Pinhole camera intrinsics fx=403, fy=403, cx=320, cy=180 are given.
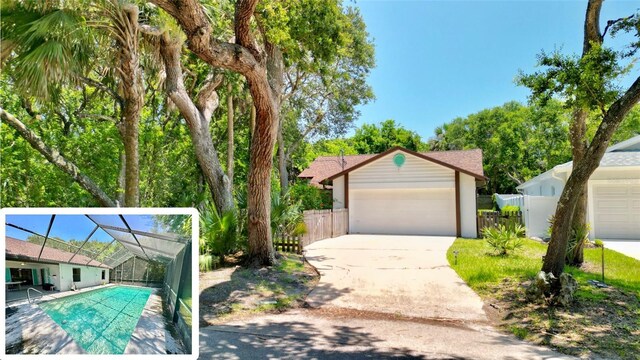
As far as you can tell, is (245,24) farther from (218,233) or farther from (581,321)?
(581,321)

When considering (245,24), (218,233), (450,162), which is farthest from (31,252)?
(450,162)

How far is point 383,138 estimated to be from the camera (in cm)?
4156

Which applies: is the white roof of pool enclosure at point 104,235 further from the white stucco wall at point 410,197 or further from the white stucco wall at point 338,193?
the white stucco wall at point 338,193

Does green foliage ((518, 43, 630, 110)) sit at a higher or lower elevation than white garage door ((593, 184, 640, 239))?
higher

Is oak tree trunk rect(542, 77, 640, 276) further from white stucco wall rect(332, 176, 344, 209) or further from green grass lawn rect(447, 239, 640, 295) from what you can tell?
white stucco wall rect(332, 176, 344, 209)

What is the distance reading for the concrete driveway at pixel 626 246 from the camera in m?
11.5

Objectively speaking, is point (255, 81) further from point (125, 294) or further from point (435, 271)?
point (125, 294)

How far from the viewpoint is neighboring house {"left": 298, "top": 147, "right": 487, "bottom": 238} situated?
709 inches

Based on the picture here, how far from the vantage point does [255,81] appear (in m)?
7.90

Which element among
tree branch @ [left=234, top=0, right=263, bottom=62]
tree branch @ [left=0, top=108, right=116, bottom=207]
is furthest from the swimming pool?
tree branch @ [left=0, top=108, right=116, bottom=207]

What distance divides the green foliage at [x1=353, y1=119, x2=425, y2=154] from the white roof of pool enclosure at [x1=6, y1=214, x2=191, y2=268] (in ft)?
131

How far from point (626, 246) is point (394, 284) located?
947 centimetres

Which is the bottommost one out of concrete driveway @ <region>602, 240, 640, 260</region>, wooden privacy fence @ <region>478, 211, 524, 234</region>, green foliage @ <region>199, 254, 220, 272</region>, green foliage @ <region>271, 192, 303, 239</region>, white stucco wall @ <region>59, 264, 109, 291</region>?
concrete driveway @ <region>602, 240, 640, 260</region>

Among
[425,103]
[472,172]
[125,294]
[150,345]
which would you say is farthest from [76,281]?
[425,103]
